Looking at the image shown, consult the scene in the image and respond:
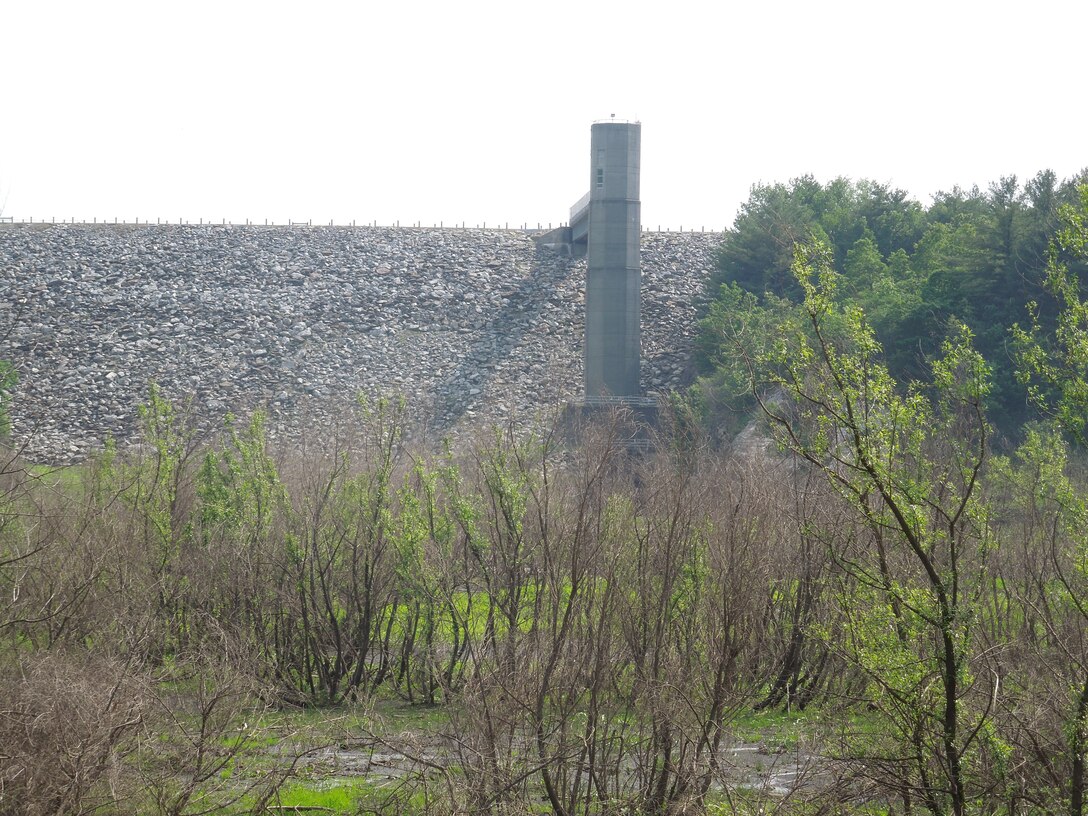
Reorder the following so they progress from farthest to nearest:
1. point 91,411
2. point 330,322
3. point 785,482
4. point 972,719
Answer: point 330,322 < point 91,411 < point 785,482 < point 972,719

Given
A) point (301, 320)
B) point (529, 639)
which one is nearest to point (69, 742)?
point (529, 639)

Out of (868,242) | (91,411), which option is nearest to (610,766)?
(868,242)

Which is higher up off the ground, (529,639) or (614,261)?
(614,261)

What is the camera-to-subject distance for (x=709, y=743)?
9195 millimetres

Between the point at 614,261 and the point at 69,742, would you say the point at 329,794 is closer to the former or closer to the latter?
the point at 69,742

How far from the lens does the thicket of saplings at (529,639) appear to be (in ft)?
25.3

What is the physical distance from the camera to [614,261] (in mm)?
35969

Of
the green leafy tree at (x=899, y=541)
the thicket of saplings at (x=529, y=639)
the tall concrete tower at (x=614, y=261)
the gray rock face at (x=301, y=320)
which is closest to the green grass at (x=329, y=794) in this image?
the thicket of saplings at (x=529, y=639)

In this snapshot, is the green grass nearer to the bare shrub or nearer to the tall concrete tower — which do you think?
the bare shrub

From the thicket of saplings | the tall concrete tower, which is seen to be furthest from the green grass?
the tall concrete tower

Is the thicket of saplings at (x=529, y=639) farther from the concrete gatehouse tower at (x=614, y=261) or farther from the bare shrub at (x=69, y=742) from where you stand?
the concrete gatehouse tower at (x=614, y=261)

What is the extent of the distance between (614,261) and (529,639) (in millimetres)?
26412

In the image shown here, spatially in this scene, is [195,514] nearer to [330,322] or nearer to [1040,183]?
[1040,183]

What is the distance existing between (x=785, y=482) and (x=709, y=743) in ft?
27.5
